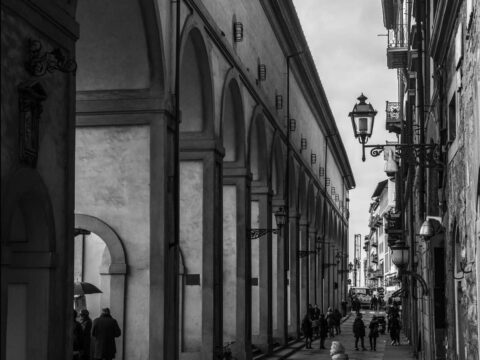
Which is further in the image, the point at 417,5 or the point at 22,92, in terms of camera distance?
the point at 417,5

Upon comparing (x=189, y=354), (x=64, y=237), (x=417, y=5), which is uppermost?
(x=417, y=5)

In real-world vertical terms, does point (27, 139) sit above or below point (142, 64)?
below

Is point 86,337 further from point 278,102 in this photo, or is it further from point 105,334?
point 278,102

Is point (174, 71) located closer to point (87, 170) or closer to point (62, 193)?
point (87, 170)

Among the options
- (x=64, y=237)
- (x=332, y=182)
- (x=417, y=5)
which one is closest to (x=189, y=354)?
(x=417, y=5)

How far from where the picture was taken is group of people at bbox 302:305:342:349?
36.5m

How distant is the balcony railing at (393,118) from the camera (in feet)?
162

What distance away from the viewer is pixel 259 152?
30641 mm

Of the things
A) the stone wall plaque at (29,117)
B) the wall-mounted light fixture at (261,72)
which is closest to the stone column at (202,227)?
the wall-mounted light fixture at (261,72)

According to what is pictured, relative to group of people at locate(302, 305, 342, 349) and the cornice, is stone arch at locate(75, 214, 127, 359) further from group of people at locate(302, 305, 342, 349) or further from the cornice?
group of people at locate(302, 305, 342, 349)

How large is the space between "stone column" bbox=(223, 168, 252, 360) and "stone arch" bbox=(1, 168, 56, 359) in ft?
51.3

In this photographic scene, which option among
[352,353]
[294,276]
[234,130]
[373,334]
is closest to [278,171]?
[294,276]

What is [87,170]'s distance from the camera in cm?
1716

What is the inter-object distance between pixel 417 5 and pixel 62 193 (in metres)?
13.1
